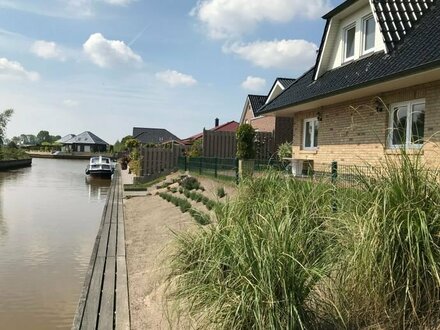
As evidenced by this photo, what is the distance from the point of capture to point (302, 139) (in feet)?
58.5

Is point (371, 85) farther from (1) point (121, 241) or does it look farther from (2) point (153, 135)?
(2) point (153, 135)

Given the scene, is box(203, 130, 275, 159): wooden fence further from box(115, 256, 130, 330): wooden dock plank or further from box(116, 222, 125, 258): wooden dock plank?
box(115, 256, 130, 330): wooden dock plank

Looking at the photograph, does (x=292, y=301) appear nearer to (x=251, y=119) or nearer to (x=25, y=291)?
(x=25, y=291)

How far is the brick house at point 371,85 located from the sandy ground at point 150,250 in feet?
12.4

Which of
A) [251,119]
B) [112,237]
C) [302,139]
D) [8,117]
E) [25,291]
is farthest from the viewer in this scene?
[8,117]

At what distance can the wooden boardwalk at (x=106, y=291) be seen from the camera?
6020mm

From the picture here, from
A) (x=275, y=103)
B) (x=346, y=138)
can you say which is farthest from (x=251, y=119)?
(x=346, y=138)

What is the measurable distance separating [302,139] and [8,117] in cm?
7160

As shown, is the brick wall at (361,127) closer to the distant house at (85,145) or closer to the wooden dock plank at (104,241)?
the wooden dock plank at (104,241)

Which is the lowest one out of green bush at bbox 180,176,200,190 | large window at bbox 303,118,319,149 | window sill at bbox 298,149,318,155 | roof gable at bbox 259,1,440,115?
green bush at bbox 180,176,200,190

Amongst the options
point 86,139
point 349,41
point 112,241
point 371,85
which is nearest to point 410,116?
point 371,85

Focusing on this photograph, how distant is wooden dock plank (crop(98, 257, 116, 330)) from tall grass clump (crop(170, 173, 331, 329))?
1067 millimetres

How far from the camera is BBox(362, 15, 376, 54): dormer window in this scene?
13437 millimetres

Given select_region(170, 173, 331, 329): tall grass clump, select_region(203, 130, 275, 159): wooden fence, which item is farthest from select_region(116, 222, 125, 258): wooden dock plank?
select_region(203, 130, 275, 159): wooden fence
